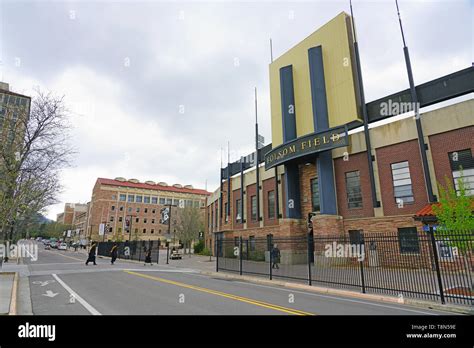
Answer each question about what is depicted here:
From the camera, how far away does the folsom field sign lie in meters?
22.0

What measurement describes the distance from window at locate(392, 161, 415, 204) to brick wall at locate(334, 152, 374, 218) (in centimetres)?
187

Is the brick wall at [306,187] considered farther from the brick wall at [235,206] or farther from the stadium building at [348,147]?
the brick wall at [235,206]

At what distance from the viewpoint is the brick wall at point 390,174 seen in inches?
757

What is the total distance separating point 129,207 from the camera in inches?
3401

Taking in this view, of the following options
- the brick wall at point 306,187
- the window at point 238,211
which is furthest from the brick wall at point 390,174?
the window at point 238,211

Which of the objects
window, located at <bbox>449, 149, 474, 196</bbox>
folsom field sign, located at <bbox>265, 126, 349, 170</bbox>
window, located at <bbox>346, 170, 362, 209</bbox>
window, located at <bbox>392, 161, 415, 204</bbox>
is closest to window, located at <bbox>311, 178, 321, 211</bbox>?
window, located at <bbox>346, 170, 362, 209</bbox>

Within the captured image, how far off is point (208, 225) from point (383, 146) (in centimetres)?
3372

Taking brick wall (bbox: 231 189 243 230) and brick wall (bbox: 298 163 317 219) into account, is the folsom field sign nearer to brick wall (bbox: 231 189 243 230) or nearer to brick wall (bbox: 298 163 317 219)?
brick wall (bbox: 298 163 317 219)

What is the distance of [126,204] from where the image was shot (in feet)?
282

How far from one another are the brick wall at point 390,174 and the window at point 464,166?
5.82 ft

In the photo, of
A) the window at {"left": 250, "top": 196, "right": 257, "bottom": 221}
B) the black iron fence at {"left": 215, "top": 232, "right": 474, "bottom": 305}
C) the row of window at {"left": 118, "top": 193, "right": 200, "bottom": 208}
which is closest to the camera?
the black iron fence at {"left": 215, "top": 232, "right": 474, "bottom": 305}
